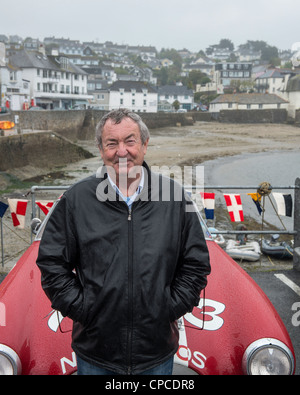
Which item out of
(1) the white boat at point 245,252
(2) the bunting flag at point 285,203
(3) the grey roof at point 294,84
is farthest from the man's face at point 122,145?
(3) the grey roof at point 294,84

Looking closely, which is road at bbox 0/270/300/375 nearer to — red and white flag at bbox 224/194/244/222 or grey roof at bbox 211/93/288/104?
red and white flag at bbox 224/194/244/222

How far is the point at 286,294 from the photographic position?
575 centimetres

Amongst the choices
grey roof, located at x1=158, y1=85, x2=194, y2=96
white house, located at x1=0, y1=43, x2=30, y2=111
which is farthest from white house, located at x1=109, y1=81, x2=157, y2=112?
white house, located at x1=0, y1=43, x2=30, y2=111

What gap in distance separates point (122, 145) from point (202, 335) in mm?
1805

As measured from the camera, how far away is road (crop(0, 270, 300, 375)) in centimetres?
480

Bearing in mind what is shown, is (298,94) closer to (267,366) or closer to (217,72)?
(217,72)

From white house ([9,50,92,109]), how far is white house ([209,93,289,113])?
25591 mm

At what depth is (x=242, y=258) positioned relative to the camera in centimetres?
998

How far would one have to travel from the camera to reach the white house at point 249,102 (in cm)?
8262

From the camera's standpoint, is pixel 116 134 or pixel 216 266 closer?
pixel 116 134

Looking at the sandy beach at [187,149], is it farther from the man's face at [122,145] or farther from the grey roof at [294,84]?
the grey roof at [294,84]

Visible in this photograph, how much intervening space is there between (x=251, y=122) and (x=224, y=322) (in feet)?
256

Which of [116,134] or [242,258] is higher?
[116,134]
